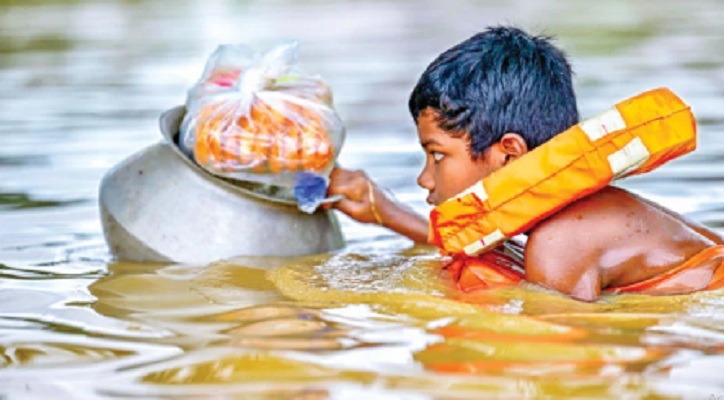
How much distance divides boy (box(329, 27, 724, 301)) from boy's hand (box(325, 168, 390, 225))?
2.34ft

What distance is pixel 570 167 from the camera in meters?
4.27

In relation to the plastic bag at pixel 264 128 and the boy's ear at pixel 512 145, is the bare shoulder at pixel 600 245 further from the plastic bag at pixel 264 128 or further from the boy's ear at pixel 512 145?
the plastic bag at pixel 264 128

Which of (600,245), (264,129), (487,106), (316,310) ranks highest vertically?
(487,106)

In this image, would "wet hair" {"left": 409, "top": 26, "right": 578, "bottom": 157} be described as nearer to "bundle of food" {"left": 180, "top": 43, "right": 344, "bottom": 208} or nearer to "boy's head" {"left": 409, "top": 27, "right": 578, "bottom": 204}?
"boy's head" {"left": 409, "top": 27, "right": 578, "bottom": 204}

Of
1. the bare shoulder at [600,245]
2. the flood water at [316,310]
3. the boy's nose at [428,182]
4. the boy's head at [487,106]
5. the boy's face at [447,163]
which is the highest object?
the boy's head at [487,106]

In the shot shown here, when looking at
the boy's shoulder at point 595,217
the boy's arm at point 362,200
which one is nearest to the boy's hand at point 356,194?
the boy's arm at point 362,200

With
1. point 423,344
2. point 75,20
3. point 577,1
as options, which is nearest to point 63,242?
point 423,344

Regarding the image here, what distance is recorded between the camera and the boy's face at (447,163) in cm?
454

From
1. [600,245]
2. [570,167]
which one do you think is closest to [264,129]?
[570,167]

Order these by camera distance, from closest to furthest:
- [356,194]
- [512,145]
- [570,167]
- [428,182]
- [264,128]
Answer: [570,167] → [512,145] → [428,182] → [264,128] → [356,194]

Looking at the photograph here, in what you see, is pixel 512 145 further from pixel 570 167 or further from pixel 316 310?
pixel 316 310

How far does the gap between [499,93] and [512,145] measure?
0.56 ft

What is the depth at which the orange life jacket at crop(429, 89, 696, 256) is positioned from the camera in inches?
168

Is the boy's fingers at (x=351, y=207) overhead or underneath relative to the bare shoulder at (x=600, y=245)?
underneath
